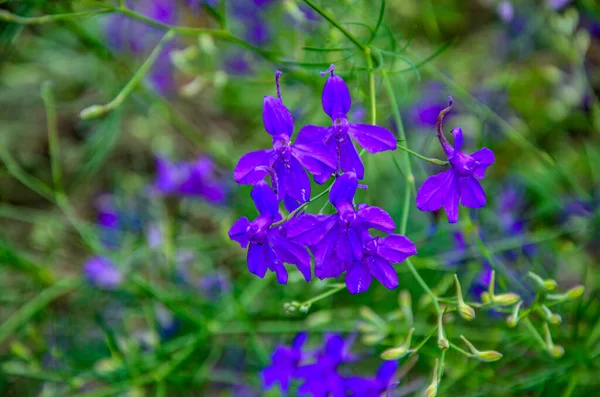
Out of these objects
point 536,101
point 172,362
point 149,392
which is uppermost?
point 536,101

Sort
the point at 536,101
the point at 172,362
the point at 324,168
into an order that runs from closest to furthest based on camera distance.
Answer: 1. the point at 324,168
2. the point at 172,362
3. the point at 536,101

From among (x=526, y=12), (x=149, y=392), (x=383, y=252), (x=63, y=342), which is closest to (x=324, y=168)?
(x=383, y=252)

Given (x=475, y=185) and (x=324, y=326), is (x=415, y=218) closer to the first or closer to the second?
(x=324, y=326)

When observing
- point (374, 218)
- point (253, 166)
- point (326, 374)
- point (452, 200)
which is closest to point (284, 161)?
point (253, 166)

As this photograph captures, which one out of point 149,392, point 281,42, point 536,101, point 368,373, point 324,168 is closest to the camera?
point 324,168

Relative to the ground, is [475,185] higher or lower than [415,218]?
higher

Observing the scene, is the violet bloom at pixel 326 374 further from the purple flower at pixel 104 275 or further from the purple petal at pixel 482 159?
the purple flower at pixel 104 275

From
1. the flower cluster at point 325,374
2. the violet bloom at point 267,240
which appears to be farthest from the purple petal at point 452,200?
the flower cluster at point 325,374
